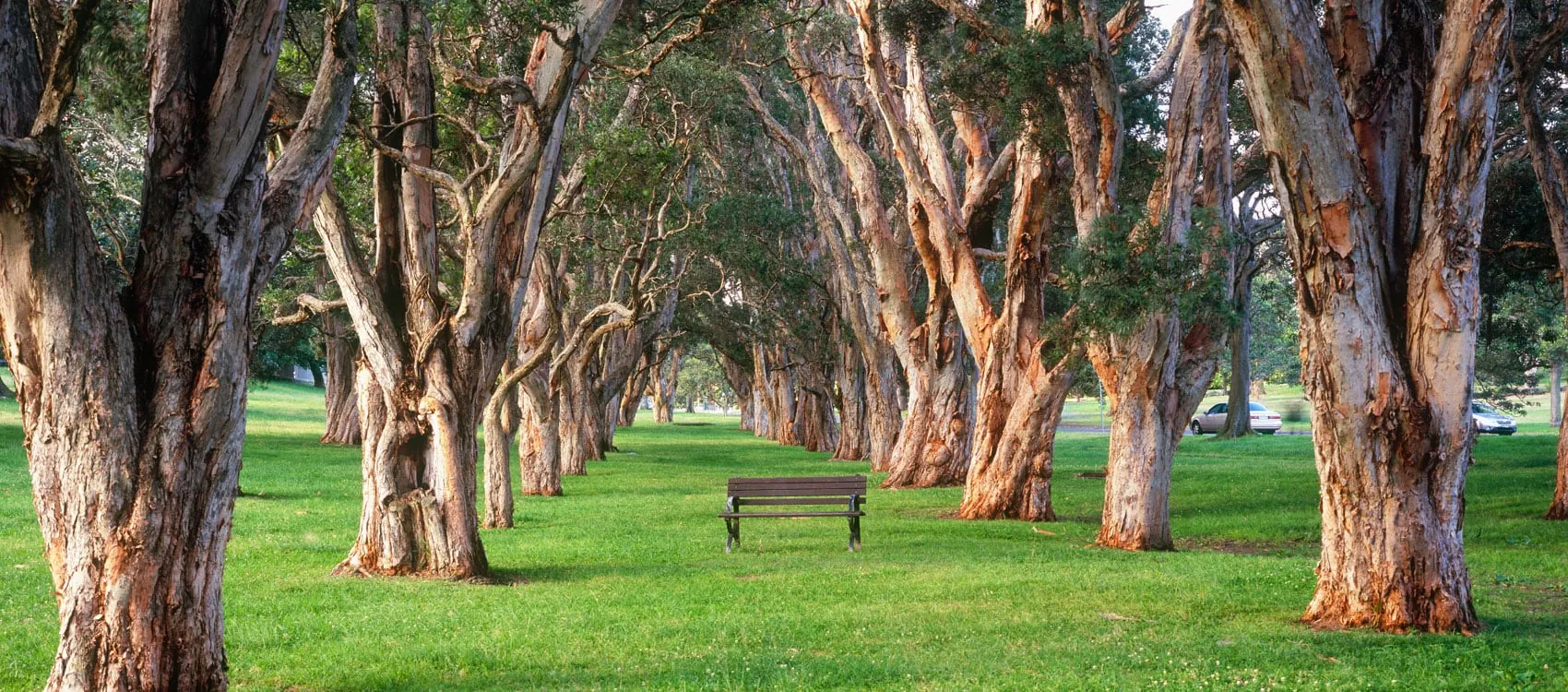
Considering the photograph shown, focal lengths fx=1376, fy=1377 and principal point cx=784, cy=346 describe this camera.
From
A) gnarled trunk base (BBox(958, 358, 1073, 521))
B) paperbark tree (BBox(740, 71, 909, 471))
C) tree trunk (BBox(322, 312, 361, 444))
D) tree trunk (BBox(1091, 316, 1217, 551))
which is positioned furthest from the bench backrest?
tree trunk (BBox(322, 312, 361, 444))

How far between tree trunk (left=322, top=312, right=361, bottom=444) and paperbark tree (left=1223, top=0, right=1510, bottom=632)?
34246 mm

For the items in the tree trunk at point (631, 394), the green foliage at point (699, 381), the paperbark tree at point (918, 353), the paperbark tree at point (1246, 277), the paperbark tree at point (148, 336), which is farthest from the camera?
the green foliage at point (699, 381)

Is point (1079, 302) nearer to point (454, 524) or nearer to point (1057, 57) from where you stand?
point (1057, 57)

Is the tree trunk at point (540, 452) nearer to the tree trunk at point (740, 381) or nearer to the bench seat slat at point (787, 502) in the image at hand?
the bench seat slat at point (787, 502)

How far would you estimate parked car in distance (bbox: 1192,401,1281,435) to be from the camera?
5634 cm

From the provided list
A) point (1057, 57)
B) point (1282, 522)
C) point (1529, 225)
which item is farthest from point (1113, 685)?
point (1529, 225)

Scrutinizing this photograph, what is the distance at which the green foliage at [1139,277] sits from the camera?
13.3 metres

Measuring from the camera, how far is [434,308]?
12.1 m

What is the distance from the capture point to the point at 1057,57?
50.0 feet

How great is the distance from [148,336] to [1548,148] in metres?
16.4

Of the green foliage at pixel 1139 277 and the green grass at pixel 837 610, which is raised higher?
the green foliage at pixel 1139 277

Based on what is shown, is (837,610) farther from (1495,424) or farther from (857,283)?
(1495,424)

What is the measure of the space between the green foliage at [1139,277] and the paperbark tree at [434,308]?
534 centimetres

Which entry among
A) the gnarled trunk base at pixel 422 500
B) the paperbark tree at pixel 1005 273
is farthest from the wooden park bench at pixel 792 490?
the gnarled trunk base at pixel 422 500
